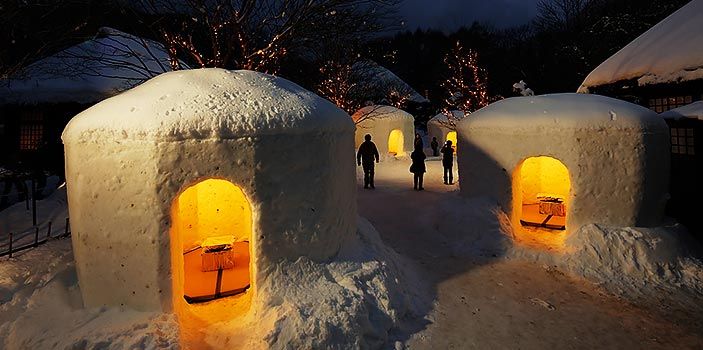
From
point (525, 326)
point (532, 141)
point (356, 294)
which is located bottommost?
point (525, 326)

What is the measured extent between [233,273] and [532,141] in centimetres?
651

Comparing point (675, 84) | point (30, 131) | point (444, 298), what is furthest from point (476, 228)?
point (30, 131)

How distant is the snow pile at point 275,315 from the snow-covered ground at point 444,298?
15mm

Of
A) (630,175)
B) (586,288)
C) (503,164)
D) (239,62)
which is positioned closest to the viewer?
(586,288)

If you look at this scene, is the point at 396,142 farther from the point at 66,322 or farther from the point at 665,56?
the point at 66,322

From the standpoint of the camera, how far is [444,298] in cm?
630

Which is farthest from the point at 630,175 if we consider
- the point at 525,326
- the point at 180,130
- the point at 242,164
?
the point at 180,130

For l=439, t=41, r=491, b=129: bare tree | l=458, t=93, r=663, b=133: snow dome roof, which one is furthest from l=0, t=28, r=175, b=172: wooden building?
l=439, t=41, r=491, b=129: bare tree

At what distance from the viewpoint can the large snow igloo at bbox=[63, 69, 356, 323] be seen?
4.85m

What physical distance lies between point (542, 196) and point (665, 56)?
5.24 meters

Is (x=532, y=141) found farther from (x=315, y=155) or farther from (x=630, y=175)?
(x=315, y=155)

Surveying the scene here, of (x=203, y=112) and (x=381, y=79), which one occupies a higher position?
(x=381, y=79)

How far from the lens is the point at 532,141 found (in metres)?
8.24

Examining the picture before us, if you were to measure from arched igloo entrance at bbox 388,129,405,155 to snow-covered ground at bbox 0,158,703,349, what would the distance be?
14761 millimetres
